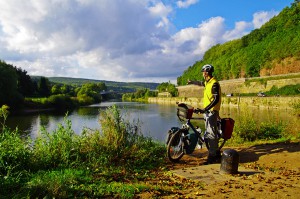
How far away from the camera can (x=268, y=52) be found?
6525 cm

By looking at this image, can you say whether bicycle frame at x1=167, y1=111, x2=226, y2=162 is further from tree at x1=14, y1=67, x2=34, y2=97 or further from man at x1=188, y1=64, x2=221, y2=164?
tree at x1=14, y1=67, x2=34, y2=97

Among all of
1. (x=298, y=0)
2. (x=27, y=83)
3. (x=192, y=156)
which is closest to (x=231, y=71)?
(x=27, y=83)

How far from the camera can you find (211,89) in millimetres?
7156

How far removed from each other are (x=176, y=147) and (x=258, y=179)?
2246 mm

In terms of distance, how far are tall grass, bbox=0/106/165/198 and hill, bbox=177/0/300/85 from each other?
4418 centimetres

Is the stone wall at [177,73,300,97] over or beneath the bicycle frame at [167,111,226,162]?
over

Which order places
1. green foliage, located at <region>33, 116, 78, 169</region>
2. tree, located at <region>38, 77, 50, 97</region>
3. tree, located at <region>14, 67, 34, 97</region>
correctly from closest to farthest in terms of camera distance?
green foliage, located at <region>33, 116, 78, 169</region> < tree, located at <region>14, 67, 34, 97</region> < tree, located at <region>38, 77, 50, 97</region>

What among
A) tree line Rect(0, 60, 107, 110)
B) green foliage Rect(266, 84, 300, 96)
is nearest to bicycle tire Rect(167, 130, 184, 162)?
green foliage Rect(266, 84, 300, 96)

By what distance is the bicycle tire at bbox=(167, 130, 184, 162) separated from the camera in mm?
7331

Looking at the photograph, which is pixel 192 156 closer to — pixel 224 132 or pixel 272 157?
pixel 224 132

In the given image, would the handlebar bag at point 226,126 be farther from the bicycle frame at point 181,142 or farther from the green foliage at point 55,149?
the green foliage at point 55,149

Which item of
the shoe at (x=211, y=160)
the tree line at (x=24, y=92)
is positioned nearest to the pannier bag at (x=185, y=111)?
the shoe at (x=211, y=160)

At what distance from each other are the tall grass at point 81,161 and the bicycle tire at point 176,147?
1.00 feet

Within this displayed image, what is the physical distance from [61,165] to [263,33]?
81894 mm
